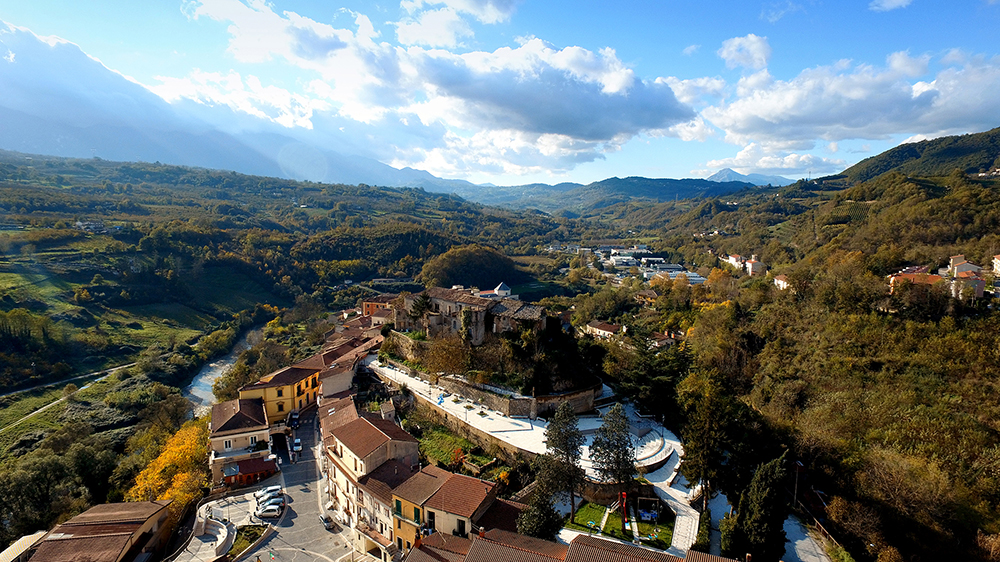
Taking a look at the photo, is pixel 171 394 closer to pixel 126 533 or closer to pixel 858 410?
pixel 126 533

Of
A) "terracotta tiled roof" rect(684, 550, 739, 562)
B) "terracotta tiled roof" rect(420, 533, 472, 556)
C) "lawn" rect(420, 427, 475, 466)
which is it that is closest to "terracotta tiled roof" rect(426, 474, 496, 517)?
"terracotta tiled roof" rect(420, 533, 472, 556)

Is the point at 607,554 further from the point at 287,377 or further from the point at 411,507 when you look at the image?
the point at 287,377

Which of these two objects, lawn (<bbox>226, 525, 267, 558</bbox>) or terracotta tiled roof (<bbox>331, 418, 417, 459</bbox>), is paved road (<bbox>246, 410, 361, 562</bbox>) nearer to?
lawn (<bbox>226, 525, 267, 558</bbox>)

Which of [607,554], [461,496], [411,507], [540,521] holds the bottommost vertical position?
[411,507]

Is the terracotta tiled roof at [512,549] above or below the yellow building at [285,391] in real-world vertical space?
above

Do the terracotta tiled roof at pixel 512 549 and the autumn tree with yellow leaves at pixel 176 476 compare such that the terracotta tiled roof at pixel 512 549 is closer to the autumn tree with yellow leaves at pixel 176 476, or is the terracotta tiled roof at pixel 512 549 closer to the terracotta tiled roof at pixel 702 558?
the terracotta tiled roof at pixel 702 558

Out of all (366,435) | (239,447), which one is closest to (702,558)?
(366,435)

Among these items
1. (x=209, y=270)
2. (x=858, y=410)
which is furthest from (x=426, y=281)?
(x=858, y=410)

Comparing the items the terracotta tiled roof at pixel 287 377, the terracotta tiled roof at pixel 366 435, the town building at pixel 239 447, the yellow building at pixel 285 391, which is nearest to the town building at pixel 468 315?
the terracotta tiled roof at pixel 287 377
